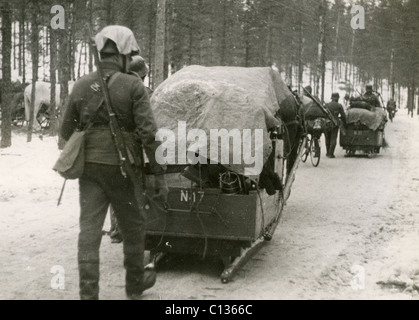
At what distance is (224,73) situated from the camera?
706cm

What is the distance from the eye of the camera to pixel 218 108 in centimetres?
635

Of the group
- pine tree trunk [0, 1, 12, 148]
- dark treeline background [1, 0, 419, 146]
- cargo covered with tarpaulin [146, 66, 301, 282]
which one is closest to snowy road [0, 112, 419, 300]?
cargo covered with tarpaulin [146, 66, 301, 282]

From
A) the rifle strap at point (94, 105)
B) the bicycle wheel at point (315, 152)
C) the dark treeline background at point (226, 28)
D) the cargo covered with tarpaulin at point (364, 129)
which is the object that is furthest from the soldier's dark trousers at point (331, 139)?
the rifle strap at point (94, 105)

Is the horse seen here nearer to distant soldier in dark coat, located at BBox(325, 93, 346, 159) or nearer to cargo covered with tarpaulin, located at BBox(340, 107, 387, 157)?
distant soldier in dark coat, located at BBox(325, 93, 346, 159)

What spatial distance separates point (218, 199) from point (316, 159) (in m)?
11.4

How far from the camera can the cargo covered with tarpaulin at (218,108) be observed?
6199mm

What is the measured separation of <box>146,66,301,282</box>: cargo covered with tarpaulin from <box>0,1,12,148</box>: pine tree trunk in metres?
14.1

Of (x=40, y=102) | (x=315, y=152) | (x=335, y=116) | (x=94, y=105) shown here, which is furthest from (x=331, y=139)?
(x=40, y=102)

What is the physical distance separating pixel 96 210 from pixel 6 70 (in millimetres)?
15712

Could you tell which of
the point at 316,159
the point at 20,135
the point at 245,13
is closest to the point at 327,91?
the point at 245,13

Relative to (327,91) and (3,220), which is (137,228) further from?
(327,91)

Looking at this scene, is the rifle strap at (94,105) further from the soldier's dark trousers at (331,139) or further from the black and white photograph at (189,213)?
the soldier's dark trousers at (331,139)

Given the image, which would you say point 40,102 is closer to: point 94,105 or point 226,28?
point 226,28

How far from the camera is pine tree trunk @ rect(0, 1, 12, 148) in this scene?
19.1m
